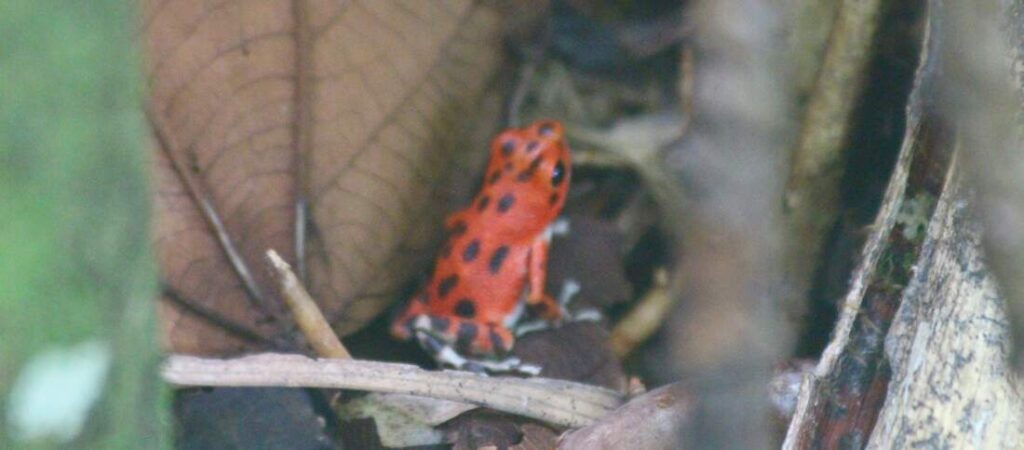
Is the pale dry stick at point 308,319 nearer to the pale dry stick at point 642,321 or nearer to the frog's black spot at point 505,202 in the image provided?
the pale dry stick at point 642,321

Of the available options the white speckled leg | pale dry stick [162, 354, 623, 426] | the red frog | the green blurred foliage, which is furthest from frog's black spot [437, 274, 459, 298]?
the green blurred foliage

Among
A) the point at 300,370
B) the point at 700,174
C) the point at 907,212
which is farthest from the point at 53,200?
the point at 907,212

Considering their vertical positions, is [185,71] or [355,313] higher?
[185,71]

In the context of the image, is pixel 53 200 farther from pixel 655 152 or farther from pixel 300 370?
pixel 655 152

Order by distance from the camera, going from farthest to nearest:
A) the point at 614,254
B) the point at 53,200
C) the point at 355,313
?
1. the point at 614,254
2. the point at 355,313
3. the point at 53,200

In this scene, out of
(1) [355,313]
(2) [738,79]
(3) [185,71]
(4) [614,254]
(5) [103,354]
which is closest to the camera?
(2) [738,79]

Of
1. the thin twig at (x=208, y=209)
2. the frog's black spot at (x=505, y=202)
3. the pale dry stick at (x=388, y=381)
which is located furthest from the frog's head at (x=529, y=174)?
the pale dry stick at (x=388, y=381)

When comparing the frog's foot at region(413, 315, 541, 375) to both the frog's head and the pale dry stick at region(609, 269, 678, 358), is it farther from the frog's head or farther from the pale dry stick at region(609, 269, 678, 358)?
the frog's head
